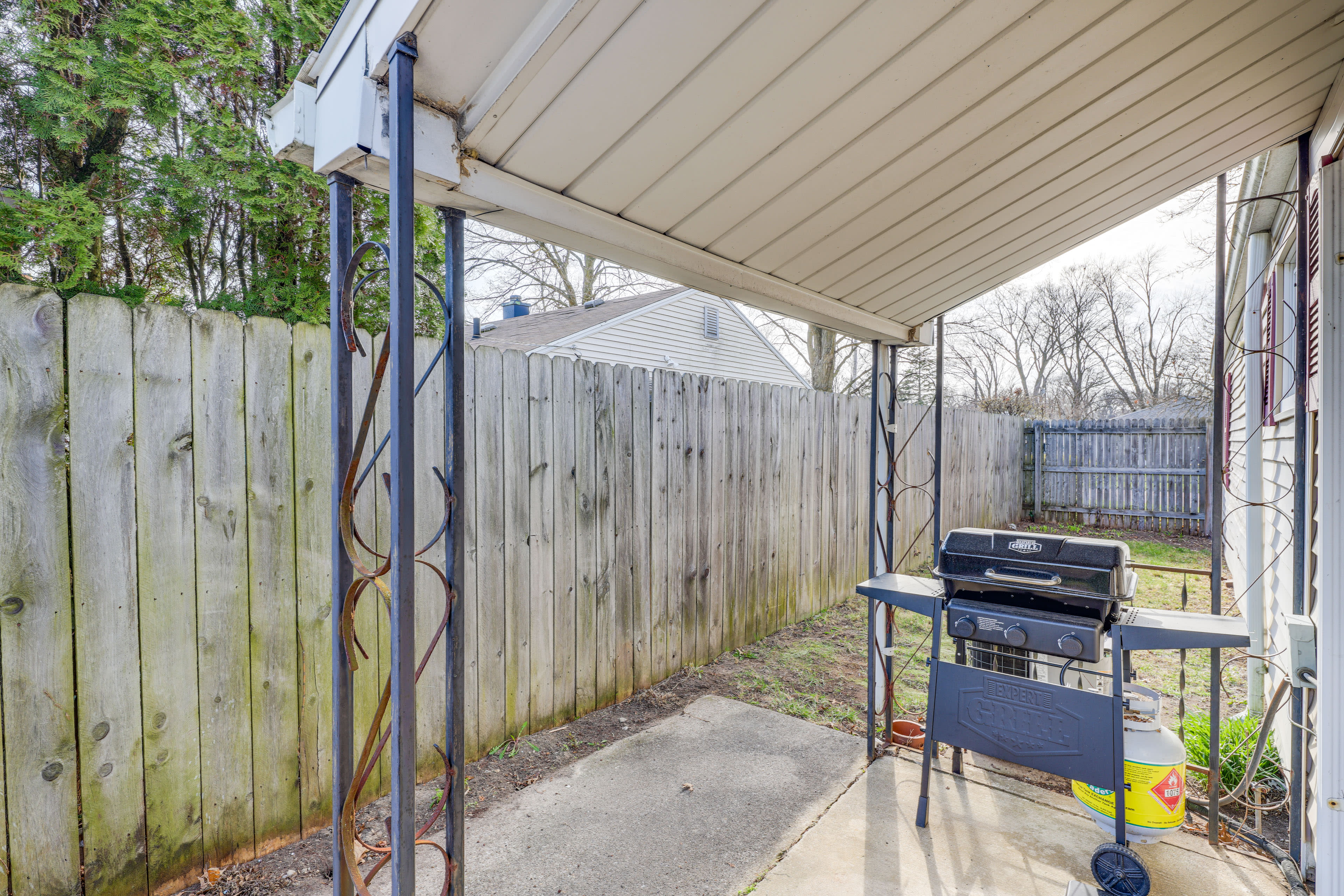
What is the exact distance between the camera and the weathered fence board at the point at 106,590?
5.12 feet

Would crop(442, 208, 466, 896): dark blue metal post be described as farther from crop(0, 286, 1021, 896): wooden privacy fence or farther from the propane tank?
the propane tank

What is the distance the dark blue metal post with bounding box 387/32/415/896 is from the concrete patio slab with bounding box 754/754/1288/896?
1.26 metres

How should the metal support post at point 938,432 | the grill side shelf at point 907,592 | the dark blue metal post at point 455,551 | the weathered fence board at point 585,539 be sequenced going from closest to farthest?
the dark blue metal post at point 455,551 → the grill side shelf at point 907,592 → the metal support post at point 938,432 → the weathered fence board at point 585,539

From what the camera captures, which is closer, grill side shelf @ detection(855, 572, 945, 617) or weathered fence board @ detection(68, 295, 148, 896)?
weathered fence board @ detection(68, 295, 148, 896)

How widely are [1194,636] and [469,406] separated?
2461mm

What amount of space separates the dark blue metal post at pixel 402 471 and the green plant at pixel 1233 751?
2.64 meters

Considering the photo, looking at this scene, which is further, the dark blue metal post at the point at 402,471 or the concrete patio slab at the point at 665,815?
the concrete patio slab at the point at 665,815

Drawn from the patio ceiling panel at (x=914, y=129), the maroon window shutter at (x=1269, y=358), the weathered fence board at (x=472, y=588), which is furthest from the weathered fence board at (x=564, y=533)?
the maroon window shutter at (x=1269, y=358)

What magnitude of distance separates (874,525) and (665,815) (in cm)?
148

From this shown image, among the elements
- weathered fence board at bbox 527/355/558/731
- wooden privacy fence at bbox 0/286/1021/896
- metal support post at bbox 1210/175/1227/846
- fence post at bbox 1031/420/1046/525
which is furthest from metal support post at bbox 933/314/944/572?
fence post at bbox 1031/420/1046/525

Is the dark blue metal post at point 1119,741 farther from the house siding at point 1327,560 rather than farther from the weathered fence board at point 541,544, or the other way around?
the weathered fence board at point 541,544

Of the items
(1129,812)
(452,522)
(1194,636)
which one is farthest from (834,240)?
(1129,812)

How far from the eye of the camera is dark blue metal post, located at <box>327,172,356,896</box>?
1238 millimetres

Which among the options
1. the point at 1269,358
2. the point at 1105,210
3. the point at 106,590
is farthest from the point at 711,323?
the point at 106,590
